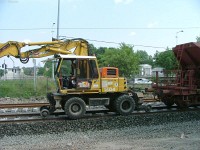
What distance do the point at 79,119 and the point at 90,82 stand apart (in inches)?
62.0

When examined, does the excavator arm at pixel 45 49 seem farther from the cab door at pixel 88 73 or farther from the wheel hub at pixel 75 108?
the wheel hub at pixel 75 108

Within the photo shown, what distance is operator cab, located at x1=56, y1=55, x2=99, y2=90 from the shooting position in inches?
490

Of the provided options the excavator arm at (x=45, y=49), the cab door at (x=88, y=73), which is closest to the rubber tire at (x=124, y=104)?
the cab door at (x=88, y=73)

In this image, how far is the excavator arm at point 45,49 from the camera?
1255 centimetres

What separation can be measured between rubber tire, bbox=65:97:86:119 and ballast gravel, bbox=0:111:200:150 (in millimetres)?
533

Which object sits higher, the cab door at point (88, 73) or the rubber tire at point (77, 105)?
the cab door at point (88, 73)

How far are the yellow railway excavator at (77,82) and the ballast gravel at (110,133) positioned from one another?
33.0 inches

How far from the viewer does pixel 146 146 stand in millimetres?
8453

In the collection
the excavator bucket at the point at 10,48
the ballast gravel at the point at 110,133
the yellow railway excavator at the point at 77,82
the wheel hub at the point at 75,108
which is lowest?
the ballast gravel at the point at 110,133

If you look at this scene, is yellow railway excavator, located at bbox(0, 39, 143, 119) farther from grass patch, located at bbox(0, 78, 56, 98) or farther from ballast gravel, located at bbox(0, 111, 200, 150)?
grass patch, located at bbox(0, 78, 56, 98)

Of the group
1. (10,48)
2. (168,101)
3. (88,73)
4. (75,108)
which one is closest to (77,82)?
(88,73)

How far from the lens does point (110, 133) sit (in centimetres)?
1038

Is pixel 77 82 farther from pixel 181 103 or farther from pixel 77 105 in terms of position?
pixel 181 103

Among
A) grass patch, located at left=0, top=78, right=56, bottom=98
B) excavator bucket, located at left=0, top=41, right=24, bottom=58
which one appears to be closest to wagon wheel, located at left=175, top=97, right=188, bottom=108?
excavator bucket, located at left=0, top=41, right=24, bottom=58
